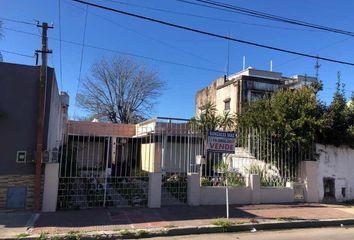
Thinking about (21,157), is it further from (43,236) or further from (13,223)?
(43,236)

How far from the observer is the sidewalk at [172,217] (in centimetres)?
991

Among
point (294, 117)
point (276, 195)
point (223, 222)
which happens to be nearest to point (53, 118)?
point (223, 222)

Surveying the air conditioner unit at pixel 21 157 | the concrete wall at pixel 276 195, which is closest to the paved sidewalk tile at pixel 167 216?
the concrete wall at pixel 276 195

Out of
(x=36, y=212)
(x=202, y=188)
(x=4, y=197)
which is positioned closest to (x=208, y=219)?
(x=202, y=188)

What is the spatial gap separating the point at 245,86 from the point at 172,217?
18.4 meters

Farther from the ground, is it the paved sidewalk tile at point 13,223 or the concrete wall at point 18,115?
the concrete wall at point 18,115

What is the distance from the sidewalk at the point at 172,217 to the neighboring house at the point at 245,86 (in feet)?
47.0

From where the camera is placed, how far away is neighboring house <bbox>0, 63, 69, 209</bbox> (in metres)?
11.4

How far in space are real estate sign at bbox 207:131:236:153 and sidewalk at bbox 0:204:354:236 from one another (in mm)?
1918

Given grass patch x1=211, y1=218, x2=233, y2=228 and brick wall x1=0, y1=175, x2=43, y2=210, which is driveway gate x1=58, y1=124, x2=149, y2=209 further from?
grass patch x1=211, y1=218, x2=233, y2=228

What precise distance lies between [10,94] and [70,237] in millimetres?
4866

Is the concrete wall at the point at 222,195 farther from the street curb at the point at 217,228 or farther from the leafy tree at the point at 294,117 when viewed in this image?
the street curb at the point at 217,228

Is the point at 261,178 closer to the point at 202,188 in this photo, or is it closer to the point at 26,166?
the point at 202,188

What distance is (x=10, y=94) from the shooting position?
11586 mm
